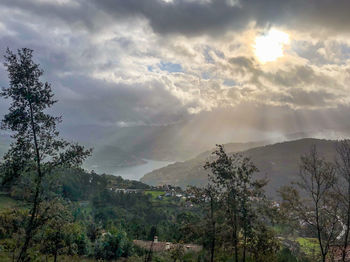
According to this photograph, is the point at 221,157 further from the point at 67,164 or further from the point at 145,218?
the point at 145,218

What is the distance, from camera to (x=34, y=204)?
8.75 metres

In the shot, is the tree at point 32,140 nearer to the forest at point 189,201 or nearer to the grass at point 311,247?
the forest at point 189,201

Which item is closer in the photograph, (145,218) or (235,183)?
(235,183)

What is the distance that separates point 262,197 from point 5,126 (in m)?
11.3

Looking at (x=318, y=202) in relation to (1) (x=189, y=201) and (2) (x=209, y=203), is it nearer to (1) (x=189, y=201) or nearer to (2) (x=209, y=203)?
(2) (x=209, y=203)

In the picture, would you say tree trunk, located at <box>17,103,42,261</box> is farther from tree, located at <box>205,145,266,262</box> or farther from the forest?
tree, located at <box>205,145,266,262</box>

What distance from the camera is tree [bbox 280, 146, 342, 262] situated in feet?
45.2

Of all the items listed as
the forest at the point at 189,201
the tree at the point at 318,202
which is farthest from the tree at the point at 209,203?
the tree at the point at 318,202

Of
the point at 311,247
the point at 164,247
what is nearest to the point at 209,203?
the point at 164,247

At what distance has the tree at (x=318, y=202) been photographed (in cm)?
1378

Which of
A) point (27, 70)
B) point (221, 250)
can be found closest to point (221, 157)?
point (221, 250)

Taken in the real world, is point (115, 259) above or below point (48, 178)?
below

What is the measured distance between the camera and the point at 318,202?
14406 mm

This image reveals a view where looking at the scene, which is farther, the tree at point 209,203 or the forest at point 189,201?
the tree at point 209,203
